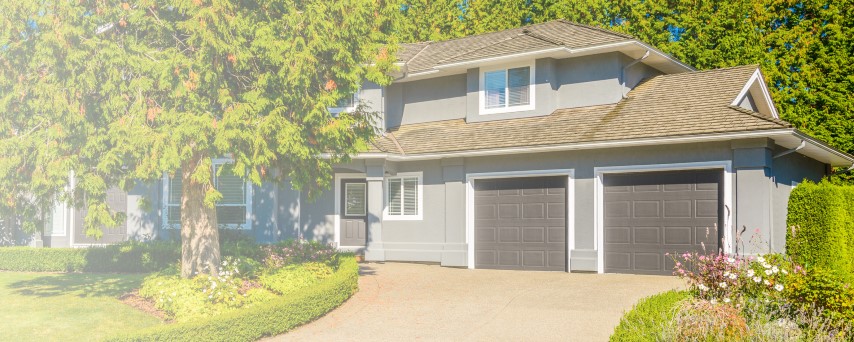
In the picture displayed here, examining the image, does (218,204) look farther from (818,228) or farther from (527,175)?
(818,228)

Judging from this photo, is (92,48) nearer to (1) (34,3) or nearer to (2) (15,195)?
(1) (34,3)

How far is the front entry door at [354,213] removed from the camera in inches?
875

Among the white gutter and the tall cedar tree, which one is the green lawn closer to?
the tall cedar tree

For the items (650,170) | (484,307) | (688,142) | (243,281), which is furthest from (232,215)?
(688,142)

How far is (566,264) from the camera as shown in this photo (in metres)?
18.6

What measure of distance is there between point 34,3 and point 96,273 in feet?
30.8

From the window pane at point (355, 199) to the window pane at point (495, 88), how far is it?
4430 mm

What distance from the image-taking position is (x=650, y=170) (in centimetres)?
1734

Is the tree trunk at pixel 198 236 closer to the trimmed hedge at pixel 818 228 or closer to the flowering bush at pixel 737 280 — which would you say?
the flowering bush at pixel 737 280

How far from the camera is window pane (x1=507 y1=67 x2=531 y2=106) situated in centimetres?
2072

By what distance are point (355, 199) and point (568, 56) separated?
24.0ft

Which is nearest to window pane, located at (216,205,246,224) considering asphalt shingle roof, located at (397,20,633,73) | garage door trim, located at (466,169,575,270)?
asphalt shingle roof, located at (397,20,633,73)

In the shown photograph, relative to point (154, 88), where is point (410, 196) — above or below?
below

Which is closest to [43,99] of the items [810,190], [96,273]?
[96,273]
